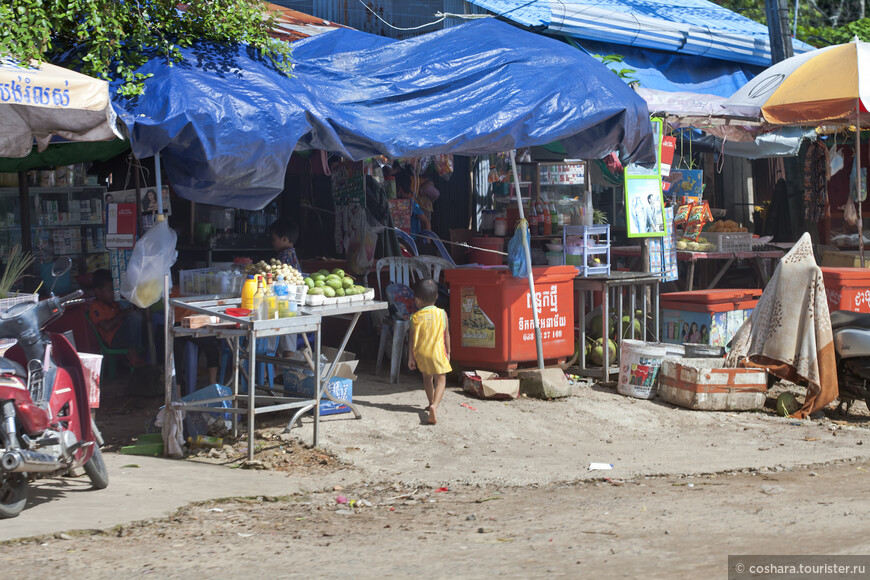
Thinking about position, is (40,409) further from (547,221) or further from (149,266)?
(547,221)

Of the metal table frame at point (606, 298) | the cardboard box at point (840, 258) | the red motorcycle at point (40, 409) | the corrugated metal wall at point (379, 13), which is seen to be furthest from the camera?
the corrugated metal wall at point (379, 13)

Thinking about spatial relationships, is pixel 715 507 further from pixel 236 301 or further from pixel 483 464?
pixel 236 301

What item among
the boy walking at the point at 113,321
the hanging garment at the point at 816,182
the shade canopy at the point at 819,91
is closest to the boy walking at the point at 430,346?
the boy walking at the point at 113,321

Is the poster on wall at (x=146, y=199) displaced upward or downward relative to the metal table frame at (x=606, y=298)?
upward

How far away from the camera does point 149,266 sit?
7117 mm

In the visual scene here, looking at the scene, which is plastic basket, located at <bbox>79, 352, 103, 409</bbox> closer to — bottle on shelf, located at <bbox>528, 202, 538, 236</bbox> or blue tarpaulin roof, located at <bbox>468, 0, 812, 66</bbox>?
bottle on shelf, located at <bbox>528, 202, 538, 236</bbox>

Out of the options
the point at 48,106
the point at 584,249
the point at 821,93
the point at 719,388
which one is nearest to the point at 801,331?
the point at 719,388

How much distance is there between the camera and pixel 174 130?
6.60 metres

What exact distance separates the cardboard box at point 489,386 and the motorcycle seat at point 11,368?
13.9 feet

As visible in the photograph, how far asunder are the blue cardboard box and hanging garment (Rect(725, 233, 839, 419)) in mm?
3665

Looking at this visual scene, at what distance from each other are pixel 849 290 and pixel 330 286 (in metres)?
5.38

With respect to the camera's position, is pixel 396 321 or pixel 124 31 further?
pixel 396 321

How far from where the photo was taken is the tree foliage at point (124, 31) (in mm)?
6816

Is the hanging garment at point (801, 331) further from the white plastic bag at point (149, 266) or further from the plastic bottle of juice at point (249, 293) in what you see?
the white plastic bag at point (149, 266)
